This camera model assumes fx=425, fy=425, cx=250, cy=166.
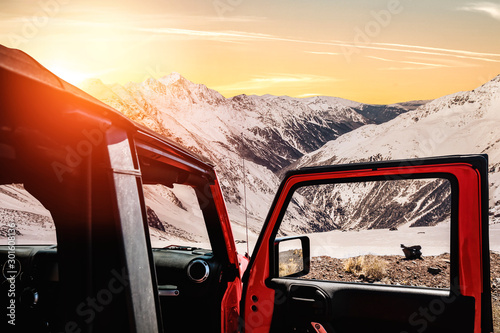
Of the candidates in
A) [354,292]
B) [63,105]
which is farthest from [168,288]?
[63,105]

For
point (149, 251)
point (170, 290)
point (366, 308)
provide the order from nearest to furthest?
point (149, 251), point (366, 308), point (170, 290)

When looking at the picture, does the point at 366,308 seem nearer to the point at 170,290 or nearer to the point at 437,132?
the point at 170,290

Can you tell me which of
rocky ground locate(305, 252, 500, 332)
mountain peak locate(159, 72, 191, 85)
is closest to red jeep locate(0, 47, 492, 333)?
rocky ground locate(305, 252, 500, 332)

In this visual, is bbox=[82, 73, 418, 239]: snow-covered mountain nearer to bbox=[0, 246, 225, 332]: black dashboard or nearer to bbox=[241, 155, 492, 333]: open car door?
bbox=[0, 246, 225, 332]: black dashboard

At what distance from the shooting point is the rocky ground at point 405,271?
12747 millimetres

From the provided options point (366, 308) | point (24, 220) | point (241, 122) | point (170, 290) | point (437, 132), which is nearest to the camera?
point (366, 308)

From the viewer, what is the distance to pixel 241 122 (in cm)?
11331

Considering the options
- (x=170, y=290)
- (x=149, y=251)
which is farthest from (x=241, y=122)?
(x=149, y=251)

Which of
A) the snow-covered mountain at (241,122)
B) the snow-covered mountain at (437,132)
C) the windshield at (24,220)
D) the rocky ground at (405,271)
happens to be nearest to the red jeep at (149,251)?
the rocky ground at (405,271)

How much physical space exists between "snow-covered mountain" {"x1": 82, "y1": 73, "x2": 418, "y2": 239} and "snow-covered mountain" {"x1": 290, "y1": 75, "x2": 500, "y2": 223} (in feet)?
51.1

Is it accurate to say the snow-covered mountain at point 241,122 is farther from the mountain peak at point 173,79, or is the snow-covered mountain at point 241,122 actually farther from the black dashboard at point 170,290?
the black dashboard at point 170,290

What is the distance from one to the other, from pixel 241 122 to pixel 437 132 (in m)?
51.7

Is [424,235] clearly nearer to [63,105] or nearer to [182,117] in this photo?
[63,105]

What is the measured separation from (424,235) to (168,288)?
26929mm
